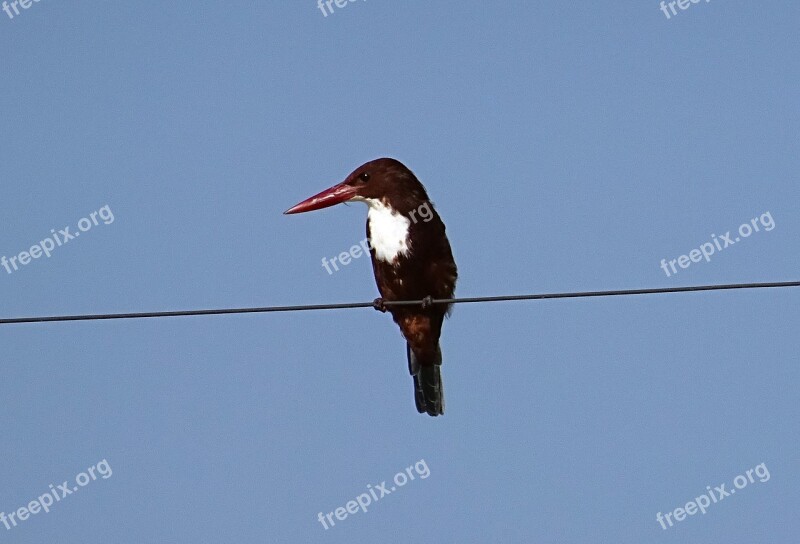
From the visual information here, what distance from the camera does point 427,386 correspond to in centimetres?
648

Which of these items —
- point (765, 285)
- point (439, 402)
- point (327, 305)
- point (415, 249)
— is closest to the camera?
point (765, 285)

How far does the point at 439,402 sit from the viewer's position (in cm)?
650

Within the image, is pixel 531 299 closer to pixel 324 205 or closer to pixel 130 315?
pixel 130 315

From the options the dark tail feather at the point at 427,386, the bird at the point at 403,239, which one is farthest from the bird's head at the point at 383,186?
the dark tail feather at the point at 427,386

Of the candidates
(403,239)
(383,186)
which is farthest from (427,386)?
(383,186)

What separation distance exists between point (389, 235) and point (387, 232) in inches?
0.8

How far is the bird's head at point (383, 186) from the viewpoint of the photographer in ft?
19.8

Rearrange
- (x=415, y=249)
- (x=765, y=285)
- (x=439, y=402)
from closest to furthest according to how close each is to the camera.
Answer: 1. (x=765, y=285)
2. (x=415, y=249)
3. (x=439, y=402)

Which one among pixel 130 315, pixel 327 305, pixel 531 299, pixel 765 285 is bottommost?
pixel 765 285

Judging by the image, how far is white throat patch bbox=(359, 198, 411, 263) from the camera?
235 inches

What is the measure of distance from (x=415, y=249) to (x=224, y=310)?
1566 millimetres

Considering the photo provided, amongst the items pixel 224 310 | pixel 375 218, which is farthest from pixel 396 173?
pixel 224 310

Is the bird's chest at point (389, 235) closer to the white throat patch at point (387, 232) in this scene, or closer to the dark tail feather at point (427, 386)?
the white throat patch at point (387, 232)

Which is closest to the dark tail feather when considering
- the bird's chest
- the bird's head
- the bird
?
the bird
